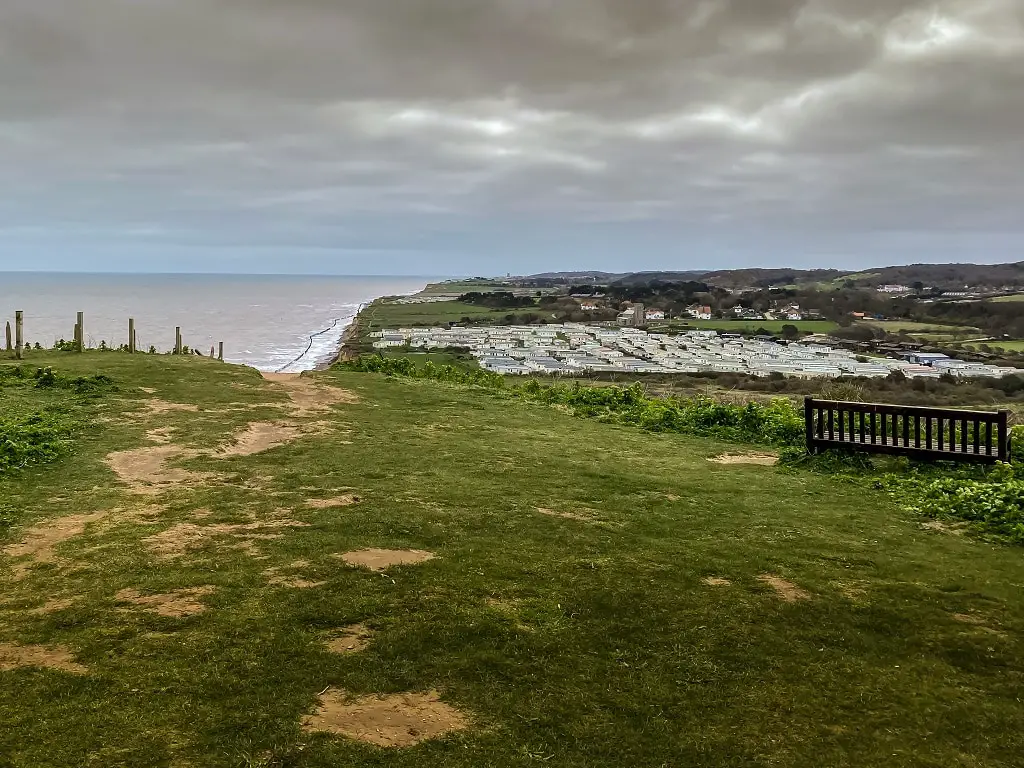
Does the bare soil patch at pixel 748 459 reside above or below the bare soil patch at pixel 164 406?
below

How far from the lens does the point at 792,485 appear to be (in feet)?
31.7

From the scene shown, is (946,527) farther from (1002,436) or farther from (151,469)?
(151,469)

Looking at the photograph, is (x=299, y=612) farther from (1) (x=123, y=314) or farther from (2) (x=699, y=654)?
(1) (x=123, y=314)

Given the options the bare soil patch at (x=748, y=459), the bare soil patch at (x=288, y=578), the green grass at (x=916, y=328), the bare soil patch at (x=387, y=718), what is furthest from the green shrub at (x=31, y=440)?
the green grass at (x=916, y=328)

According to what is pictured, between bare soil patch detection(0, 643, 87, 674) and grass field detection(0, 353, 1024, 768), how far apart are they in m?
0.02

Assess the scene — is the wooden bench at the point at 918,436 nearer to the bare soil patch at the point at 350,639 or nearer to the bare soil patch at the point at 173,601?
the bare soil patch at the point at 350,639

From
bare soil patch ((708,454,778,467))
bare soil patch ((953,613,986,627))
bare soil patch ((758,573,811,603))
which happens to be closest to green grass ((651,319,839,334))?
bare soil patch ((708,454,778,467))

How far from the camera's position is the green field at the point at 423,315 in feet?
259

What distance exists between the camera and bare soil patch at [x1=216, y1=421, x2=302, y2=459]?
→ 408 inches

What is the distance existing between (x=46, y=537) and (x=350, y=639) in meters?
3.65

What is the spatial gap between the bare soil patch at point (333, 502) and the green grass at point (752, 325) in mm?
64335

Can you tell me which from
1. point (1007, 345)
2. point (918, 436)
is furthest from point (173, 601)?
point (1007, 345)

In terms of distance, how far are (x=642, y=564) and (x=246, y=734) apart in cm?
354

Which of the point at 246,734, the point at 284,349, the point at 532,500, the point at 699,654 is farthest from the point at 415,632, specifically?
the point at 284,349
